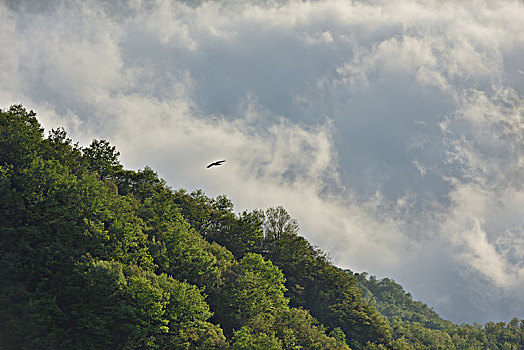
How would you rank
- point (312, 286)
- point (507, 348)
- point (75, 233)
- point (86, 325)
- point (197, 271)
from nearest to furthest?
point (86, 325) < point (75, 233) < point (197, 271) < point (312, 286) < point (507, 348)

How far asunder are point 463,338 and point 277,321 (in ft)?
439

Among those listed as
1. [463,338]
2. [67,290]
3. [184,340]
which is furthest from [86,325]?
[463,338]

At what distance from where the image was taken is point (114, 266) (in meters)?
74.6

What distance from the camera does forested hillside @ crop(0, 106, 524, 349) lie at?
7131 centimetres

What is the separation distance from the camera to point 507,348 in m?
196

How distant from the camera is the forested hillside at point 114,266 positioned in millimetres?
71312

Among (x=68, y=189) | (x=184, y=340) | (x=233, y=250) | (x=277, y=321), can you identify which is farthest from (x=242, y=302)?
(x=68, y=189)

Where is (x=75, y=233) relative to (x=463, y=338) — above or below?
below

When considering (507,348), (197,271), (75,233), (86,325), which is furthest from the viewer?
(507,348)

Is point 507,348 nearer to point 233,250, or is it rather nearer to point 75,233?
point 233,250

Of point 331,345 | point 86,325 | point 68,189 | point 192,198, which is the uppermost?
point 192,198

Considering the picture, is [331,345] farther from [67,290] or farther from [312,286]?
[67,290]

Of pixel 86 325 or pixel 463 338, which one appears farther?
pixel 463 338

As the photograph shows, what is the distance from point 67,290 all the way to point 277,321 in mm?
37663
